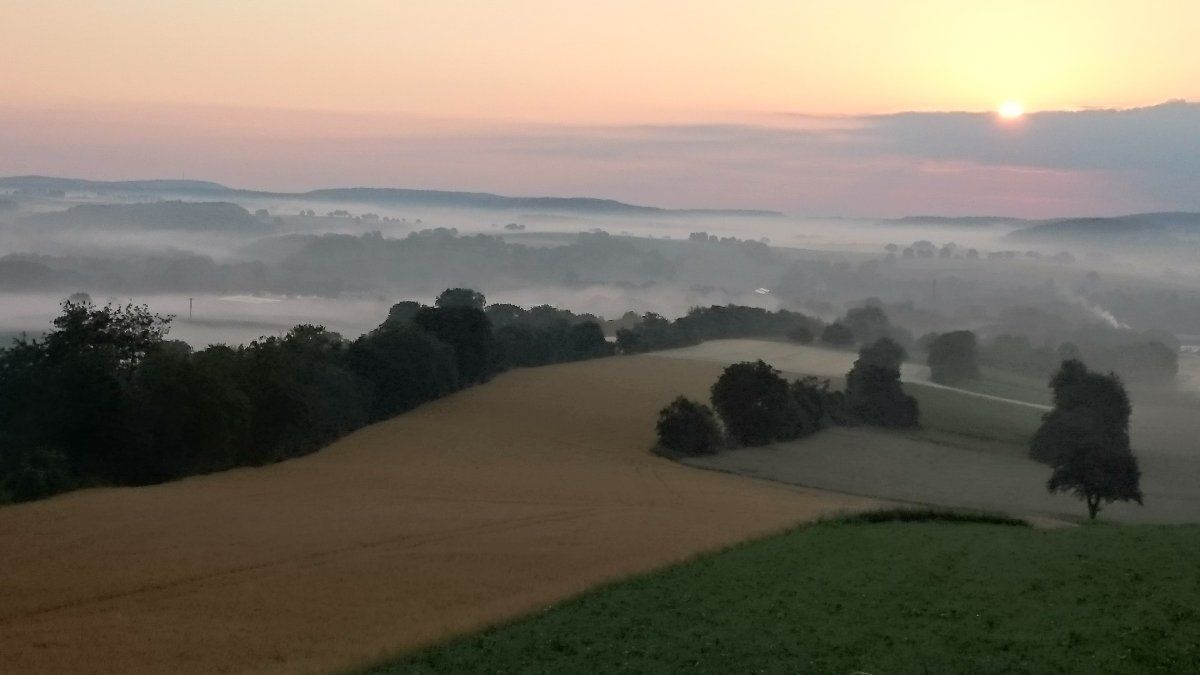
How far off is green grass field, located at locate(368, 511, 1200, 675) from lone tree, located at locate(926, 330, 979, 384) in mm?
35285

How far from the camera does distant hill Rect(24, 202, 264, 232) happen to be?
3708 inches

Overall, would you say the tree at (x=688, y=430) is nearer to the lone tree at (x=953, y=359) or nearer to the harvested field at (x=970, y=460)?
the harvested field at (x=970, y=460)

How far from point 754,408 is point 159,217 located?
244 ft

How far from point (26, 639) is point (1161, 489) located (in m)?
34.7

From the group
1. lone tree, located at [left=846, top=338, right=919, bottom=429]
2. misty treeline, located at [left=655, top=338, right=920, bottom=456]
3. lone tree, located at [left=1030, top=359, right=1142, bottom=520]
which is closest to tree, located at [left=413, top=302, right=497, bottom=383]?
misty treeline, located at [left=655, top=338, right=920, bottom=456]

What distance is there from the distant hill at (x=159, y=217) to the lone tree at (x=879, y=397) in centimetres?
7027

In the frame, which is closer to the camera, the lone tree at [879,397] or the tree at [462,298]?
the lone tree at [879,397]

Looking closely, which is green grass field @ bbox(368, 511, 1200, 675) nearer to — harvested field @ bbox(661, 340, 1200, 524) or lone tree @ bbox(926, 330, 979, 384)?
harvested field @ bbox(661, 340, 1200, 524)

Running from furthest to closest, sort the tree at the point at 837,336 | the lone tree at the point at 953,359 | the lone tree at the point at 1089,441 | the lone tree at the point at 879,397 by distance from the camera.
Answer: the tree at the point at 837,336, the lone tree at the point at 953,359, the lone tree at the point at 879,397, the lone tree at the point at 1089,441

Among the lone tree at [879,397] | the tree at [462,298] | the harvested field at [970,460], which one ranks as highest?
the tree at [462,298]

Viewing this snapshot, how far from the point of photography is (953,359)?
58.8m

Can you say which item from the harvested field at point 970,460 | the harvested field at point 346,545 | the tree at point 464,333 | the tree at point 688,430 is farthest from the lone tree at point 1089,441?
the tree at point 464,333

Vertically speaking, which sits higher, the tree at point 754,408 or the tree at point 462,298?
the tree at point 462,298

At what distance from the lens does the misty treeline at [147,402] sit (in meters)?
33.4
